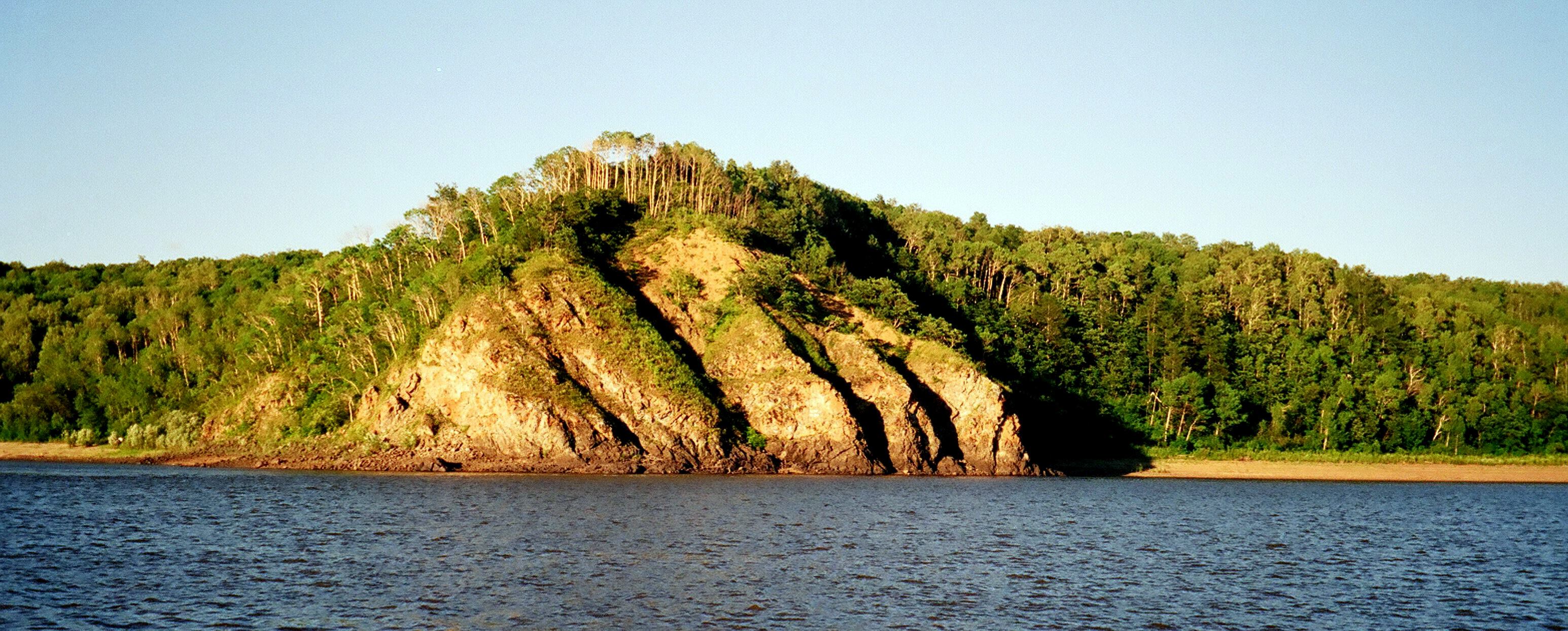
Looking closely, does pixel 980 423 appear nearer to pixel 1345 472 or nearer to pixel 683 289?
pixel 683 289

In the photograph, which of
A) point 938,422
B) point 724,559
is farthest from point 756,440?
point 724,559

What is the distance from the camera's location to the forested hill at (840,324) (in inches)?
3617

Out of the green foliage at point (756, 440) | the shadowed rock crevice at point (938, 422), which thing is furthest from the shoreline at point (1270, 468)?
the green foliage at point (756, 440)

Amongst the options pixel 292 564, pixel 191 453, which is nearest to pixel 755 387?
pixel 191 453

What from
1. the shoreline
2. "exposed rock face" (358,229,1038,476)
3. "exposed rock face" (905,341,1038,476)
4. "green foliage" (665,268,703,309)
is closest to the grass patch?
the shoreline

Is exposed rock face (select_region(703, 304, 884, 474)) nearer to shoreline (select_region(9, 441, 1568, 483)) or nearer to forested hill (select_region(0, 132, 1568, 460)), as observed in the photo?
forested hill (select_region(0, 132, 1568, 460))

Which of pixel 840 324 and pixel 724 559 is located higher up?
pixel 840 324

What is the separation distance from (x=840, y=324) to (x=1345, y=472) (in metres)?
46.4

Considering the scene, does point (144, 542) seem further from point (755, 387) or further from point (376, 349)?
point (376, 349)

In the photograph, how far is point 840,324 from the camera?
8969 centimetres

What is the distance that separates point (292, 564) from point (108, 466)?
→ 5531cm

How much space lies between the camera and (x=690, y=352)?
3351 inches

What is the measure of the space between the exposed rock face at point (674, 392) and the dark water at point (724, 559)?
9593 millimetres

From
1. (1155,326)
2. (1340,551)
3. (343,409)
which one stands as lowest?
(1340,551)
